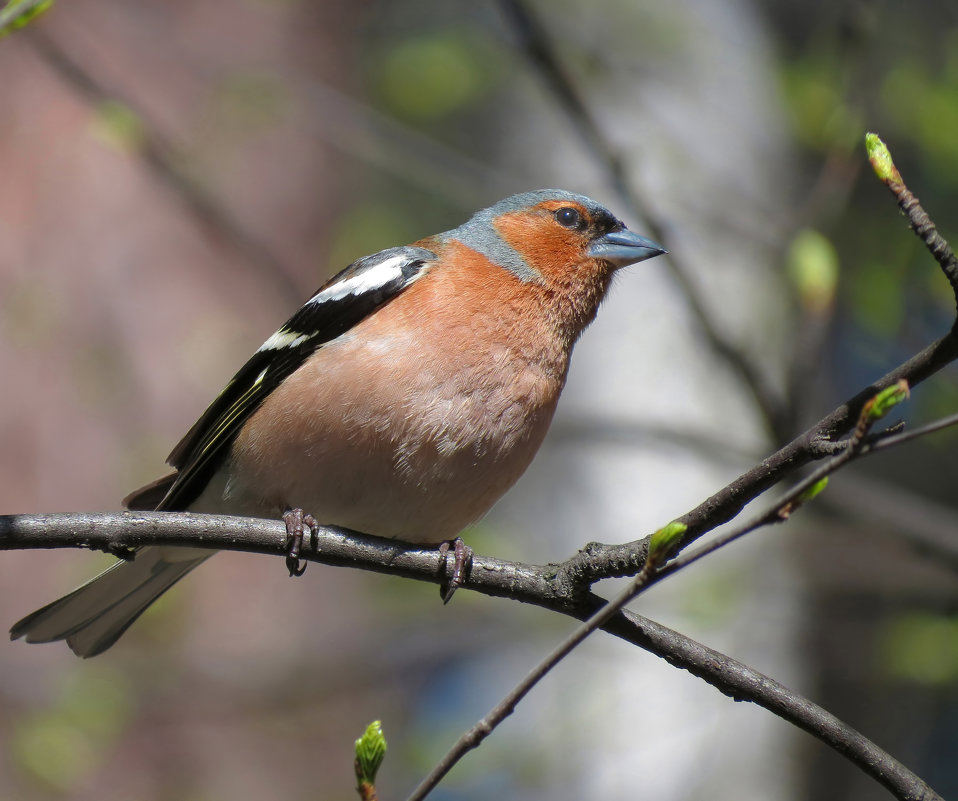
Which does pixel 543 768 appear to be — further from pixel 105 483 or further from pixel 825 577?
pixel 105 483

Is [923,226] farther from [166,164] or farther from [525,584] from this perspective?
[166,164]

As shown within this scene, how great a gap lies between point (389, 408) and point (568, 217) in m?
1.62

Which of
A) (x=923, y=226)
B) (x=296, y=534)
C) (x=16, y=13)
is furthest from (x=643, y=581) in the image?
(x=16, y=13)

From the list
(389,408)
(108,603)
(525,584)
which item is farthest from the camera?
(108,603)

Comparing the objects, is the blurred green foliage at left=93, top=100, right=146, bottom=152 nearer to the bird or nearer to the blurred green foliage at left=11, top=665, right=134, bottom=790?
the bird

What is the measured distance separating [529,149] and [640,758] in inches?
171

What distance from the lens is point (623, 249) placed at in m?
4.44

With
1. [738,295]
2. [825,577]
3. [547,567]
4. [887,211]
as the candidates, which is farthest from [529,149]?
[547,567]

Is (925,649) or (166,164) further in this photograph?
(925,649)

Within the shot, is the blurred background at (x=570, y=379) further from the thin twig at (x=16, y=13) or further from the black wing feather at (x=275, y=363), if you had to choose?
the thin twig at (x=16, y=13)

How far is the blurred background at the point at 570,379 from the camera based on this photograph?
5500 mm

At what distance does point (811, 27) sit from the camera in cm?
774

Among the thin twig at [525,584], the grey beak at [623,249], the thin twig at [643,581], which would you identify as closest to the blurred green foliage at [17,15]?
the thin twig at [525,584]

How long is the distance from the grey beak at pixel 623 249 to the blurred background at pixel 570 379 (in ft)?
0.44
